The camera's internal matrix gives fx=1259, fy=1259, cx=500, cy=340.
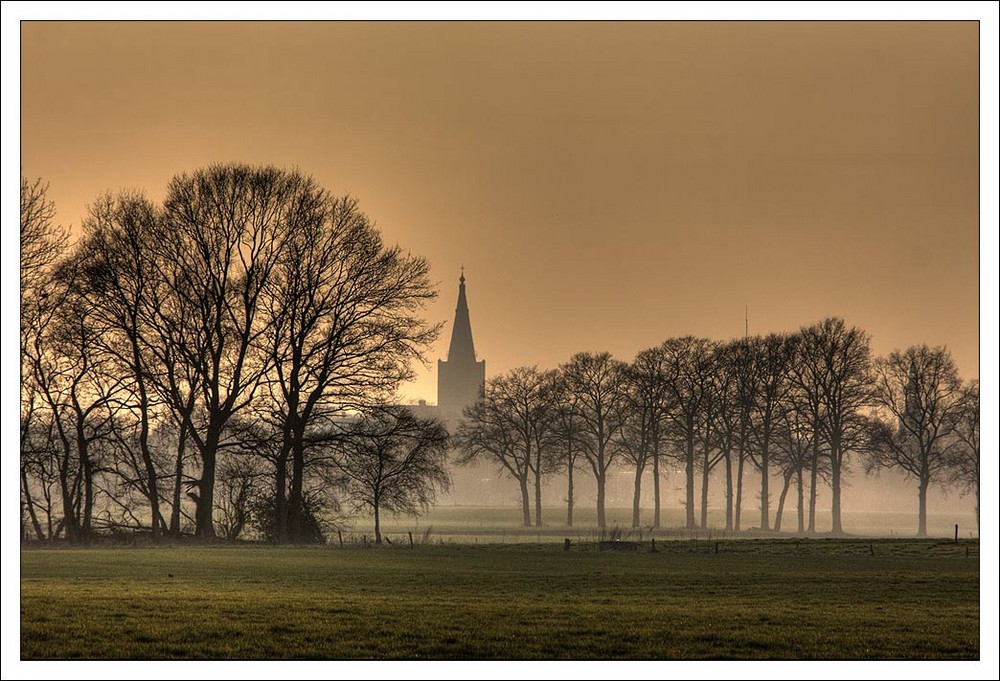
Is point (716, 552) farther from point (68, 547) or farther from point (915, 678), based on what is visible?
point (915, 678)

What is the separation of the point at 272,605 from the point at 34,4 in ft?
48.5

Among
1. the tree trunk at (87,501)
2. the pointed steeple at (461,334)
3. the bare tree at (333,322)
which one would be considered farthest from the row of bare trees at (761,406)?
the tree trunk at (87,501)

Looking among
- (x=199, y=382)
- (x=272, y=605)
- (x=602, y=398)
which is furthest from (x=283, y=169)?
(x=602, y=398)

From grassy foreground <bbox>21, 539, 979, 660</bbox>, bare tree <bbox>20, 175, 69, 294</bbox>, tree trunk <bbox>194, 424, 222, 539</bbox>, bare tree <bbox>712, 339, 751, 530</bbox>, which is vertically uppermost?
bare tree <bbox>20, 175, 69, 294</bbox>

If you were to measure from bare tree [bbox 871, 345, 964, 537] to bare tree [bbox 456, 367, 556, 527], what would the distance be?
2406 cm

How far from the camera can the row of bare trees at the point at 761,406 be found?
85375 millimetres

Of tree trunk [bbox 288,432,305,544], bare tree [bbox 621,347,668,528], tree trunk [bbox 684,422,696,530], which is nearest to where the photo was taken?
tree trunk [bbox 288,432,305,544]

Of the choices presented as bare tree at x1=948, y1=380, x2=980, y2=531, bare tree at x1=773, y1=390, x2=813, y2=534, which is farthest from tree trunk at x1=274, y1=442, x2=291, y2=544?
bare tree at x1=948, y1=380, x2=980, y2=531

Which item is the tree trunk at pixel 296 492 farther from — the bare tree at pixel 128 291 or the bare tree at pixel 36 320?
the bare tree at pixel 36 320

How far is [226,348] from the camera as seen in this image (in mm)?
55844

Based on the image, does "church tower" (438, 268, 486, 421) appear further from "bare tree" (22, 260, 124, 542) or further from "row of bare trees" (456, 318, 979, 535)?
"bare tree" (22, 260, 124, 542)

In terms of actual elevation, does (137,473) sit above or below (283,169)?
below

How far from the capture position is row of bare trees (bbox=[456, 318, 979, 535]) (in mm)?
85375

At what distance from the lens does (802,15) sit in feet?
93.9
